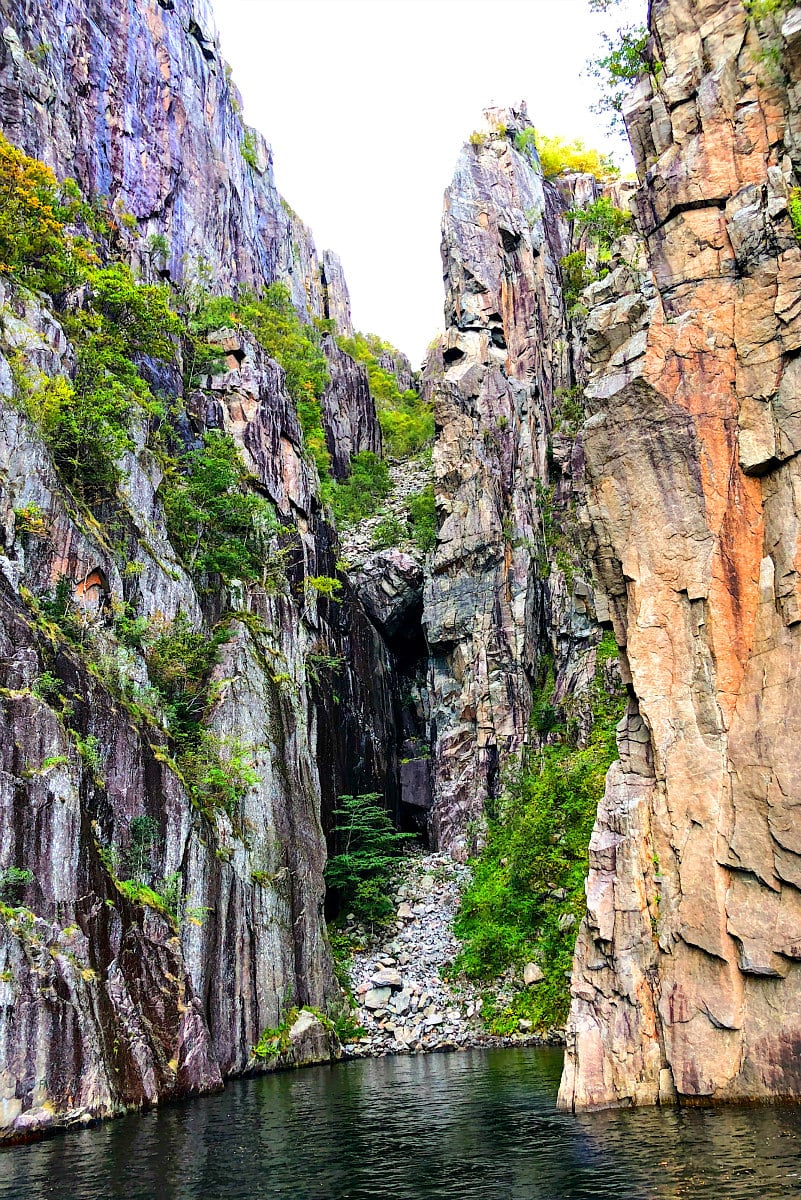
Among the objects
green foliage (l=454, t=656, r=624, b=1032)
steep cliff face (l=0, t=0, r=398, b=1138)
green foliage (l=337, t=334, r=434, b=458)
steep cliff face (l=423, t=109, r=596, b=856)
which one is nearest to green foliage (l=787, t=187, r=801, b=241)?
steep cliff face (l=0, t=0, r=398, b=1138)

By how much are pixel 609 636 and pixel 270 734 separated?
767 inches

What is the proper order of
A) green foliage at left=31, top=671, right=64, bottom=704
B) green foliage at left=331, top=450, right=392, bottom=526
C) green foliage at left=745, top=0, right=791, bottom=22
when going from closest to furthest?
green foliage at left=745, top=0, right=791, bottom=22
green foliage at left=31, top=671, right=64, bottom=704
green foliage at left=331, top=450, right=392, bottom=526

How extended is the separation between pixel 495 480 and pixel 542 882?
87.9 feet

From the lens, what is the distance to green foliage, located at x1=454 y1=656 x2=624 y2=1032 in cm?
3775

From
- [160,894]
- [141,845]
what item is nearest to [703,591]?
[141,845]

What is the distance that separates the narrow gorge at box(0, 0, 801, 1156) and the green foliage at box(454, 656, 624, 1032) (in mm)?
203

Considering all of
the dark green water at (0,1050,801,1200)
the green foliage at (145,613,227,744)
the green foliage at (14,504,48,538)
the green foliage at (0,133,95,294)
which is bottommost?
the dark green water at (0,1050,801,1200)

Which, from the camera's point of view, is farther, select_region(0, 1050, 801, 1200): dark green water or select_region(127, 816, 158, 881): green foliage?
select_region(127, 816, 158, 881): green foliage

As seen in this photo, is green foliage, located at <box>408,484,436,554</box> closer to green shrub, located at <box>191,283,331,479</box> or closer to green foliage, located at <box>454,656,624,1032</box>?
green shrub, located at <box>191,283,331,479</box>

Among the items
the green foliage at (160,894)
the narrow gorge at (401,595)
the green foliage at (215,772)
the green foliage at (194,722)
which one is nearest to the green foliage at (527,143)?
the narrow gorge at (401,595)

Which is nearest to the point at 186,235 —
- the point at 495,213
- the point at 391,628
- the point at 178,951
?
the point at 495,213

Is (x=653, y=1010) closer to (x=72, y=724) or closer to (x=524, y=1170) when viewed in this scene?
(x=524, y=1170)

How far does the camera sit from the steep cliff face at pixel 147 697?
2416cm

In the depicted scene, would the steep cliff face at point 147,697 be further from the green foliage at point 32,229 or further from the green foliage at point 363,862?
the green foliage at point 32,229
